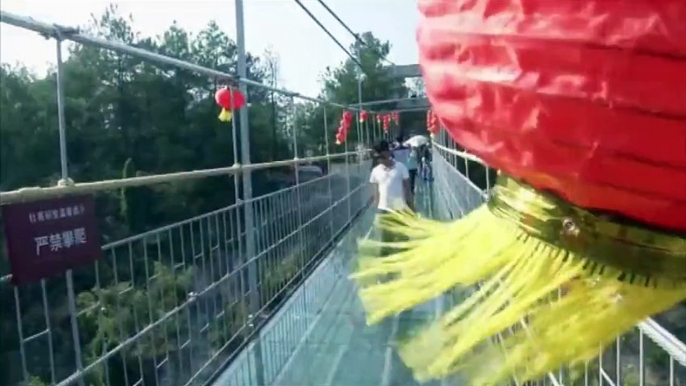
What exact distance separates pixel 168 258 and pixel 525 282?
158 cm

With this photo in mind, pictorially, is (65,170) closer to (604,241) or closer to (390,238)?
(390,238)

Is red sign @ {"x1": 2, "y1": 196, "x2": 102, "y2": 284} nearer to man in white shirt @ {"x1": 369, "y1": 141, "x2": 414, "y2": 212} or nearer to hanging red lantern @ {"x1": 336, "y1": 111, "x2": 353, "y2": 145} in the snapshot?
man in white shirt @ {"x1": 369, "y1": 141, "x2": 414, "y2": 212}

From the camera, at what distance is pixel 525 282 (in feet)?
1.32

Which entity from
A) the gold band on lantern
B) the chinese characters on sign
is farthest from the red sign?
the gold band on lantern

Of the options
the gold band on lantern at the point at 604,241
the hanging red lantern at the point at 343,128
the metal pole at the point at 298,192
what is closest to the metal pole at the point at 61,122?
the gold band on lantern at the point at 604,241

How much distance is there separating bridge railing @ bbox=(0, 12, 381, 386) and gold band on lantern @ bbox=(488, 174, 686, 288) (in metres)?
0.88

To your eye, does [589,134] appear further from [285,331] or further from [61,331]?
[285,331]

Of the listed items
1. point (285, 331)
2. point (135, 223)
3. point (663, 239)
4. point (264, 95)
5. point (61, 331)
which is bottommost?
point (285, 331)

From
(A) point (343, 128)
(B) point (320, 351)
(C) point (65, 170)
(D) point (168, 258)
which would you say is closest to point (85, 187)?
(C) point (65, 170)

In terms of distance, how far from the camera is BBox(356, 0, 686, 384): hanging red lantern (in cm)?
31

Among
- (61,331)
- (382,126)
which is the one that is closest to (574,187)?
(61,331)

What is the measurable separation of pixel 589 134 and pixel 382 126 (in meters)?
10.8

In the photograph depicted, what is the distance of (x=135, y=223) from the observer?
182cm

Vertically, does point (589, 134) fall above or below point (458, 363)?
above
